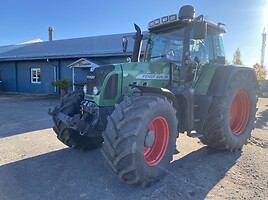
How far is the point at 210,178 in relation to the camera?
3.86 metres

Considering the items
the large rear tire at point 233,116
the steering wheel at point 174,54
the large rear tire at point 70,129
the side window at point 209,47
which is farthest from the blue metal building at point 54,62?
the large rear tire at point 70,129

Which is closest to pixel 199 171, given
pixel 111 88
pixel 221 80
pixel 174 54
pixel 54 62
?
pixel 221 80

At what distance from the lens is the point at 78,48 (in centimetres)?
2098

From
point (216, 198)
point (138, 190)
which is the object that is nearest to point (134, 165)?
point (138, 190)

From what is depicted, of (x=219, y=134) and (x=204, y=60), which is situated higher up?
(x=204, y=60)

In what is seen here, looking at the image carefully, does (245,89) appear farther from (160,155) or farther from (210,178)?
(160,155)

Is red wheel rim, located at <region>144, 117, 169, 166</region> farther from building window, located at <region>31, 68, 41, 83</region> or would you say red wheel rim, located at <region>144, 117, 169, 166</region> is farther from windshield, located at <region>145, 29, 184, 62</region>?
building window, located at <region>31, 68, 41, 83</region>

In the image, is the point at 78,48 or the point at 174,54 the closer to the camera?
the point at 174,54

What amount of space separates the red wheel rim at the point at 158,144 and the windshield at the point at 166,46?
4.95 ft

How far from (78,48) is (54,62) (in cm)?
234

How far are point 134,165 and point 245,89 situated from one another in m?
3.42

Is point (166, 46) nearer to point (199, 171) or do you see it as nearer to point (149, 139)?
point (149, 139)

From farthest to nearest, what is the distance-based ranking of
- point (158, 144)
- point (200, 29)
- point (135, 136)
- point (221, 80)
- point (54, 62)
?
1. point (54, 62)
2. point (221, 80)
3. point (200, 29)
4. point (158, 144)
5. point (135, 136)

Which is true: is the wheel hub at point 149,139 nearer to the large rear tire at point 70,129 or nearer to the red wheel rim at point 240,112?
the large rear tire at point 70,129
